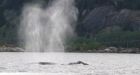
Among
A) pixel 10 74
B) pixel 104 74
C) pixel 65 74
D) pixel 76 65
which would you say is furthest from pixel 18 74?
pixel 76 65

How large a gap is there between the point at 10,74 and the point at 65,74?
7212 mm

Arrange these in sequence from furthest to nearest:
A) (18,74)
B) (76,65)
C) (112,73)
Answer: (76,65) → (112,73) → (18,74)

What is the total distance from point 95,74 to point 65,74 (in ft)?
12.7

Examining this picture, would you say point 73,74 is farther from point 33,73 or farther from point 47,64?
point 47,64

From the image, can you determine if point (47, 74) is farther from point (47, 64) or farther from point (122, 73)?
point (47, 64)

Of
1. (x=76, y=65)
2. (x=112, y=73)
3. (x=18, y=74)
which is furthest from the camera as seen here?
(x=76, y=65)

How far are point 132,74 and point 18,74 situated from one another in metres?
15.1

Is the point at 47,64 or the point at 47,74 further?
the point at 47,64

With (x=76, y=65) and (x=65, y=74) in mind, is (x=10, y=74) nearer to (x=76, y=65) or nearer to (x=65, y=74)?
(x=65, y=74)

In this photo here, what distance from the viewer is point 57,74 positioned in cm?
8062

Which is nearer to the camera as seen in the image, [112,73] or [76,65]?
[112,73]

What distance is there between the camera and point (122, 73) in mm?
84438

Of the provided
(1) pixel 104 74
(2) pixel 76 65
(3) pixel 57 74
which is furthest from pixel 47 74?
(2) pixel 76 65

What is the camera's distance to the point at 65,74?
265ft
